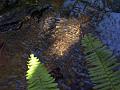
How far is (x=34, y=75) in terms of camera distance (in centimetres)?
233

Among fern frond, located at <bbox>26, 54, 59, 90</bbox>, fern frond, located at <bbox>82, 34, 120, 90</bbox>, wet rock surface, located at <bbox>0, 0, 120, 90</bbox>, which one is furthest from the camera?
wet rock surface, located at <bbox>0, 0, 120, 90</bbox>

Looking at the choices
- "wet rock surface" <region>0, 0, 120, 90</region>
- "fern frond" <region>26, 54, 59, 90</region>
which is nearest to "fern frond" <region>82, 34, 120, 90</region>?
"fern frond" <region>26, 54, 59, 90</region>

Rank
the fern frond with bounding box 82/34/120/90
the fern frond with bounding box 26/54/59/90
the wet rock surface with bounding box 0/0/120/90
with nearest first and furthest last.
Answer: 1. the fern frond with bounding box 26/54/59/90
2. the fern frond with bounding box 82/34/120/90
3. the wet rock surface with bounding box 0/0/120/90

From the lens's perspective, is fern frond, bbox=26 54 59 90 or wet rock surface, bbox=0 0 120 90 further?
wet rock surface, bbox=0 0 120 90

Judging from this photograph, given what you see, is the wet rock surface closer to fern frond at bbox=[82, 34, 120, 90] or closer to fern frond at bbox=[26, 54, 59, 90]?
fern frond at bbox=[82, 34, 120, 90]

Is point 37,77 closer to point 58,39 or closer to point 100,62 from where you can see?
point 100,62

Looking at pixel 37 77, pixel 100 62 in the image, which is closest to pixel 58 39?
pixel 100 62

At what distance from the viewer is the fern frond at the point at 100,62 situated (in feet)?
8.16

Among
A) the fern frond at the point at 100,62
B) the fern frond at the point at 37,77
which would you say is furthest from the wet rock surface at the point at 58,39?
the fern frond at the point at 37,77

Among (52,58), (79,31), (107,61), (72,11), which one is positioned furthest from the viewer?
(72,11)

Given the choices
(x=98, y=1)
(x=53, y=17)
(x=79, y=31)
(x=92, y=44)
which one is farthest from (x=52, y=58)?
(x=92, y=44)

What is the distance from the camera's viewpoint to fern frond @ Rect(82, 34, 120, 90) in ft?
8.16

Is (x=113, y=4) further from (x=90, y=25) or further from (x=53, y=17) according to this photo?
(x=53, y=17)

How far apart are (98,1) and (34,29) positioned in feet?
4.11
